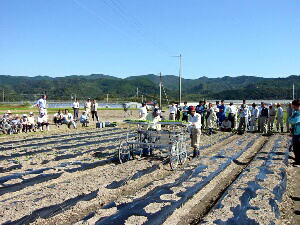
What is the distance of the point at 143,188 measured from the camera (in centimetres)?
739

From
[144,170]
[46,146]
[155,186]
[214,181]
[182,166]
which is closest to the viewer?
[155,186]

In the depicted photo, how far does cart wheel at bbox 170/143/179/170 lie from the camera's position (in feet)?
30.5

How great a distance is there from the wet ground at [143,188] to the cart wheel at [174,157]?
0.18m

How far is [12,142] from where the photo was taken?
1419cm

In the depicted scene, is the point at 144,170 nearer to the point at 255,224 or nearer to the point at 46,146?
the point at 255,224

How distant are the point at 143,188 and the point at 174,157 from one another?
8.31 feet

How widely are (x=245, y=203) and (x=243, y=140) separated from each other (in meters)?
10.2

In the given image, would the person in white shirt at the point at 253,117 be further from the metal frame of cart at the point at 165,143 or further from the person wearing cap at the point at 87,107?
the metal frame of cart at the point at 165,143

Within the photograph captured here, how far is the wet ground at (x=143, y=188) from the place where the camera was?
5.72 metres

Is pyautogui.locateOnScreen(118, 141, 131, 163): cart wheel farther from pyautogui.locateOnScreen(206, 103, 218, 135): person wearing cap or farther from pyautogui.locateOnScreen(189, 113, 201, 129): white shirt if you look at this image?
pyautogui.locateOnScreen(206, 103, 218, 135): person wearing cap

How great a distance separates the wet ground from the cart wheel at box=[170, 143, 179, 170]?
183 millimetres

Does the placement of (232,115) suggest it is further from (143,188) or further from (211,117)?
(143,188)

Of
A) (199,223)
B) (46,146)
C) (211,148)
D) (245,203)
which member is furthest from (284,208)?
(46,146)

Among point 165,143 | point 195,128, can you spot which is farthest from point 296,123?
point 165,143
